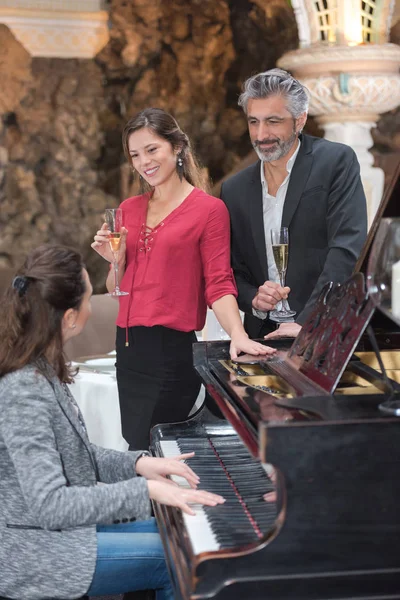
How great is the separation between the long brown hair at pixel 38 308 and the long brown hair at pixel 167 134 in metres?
0.87

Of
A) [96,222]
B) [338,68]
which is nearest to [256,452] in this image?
[338,68]

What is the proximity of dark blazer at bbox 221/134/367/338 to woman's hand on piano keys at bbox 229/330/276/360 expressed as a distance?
0.37 meters

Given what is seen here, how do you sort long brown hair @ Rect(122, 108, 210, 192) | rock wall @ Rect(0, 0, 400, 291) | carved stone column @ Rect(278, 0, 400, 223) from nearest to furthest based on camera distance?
long brown hair @ Rect(122, 108, 210, 192), carved stone column @ Rect(278, 0, 400, 223), rock wall @ Rect(0, 0, 400, 291)

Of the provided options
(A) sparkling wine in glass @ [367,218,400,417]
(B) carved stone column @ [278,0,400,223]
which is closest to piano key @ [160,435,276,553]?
(A) sparkling wine in glass @ [367,218,400,417]

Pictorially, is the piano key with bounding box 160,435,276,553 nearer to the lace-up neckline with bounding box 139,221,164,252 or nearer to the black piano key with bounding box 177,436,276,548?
the black piano key with bounding box 177,436,276,548

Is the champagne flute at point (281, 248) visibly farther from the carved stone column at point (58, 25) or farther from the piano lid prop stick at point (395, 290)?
the carved stone column at point (58, 25)

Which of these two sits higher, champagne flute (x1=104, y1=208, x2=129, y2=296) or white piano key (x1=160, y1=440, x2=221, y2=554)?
champagne flute (x1=104, y1=208, x2=129, y2=296)

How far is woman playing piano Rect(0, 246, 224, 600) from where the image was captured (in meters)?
1.81

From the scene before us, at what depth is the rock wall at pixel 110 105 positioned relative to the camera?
316 inches

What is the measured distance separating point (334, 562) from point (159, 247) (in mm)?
1404

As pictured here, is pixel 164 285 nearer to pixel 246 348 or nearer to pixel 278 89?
pixel 246 348

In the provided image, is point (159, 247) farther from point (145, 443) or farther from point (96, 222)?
point (96, 222)

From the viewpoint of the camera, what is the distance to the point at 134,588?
2006mm

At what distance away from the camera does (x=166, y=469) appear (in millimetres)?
1993
